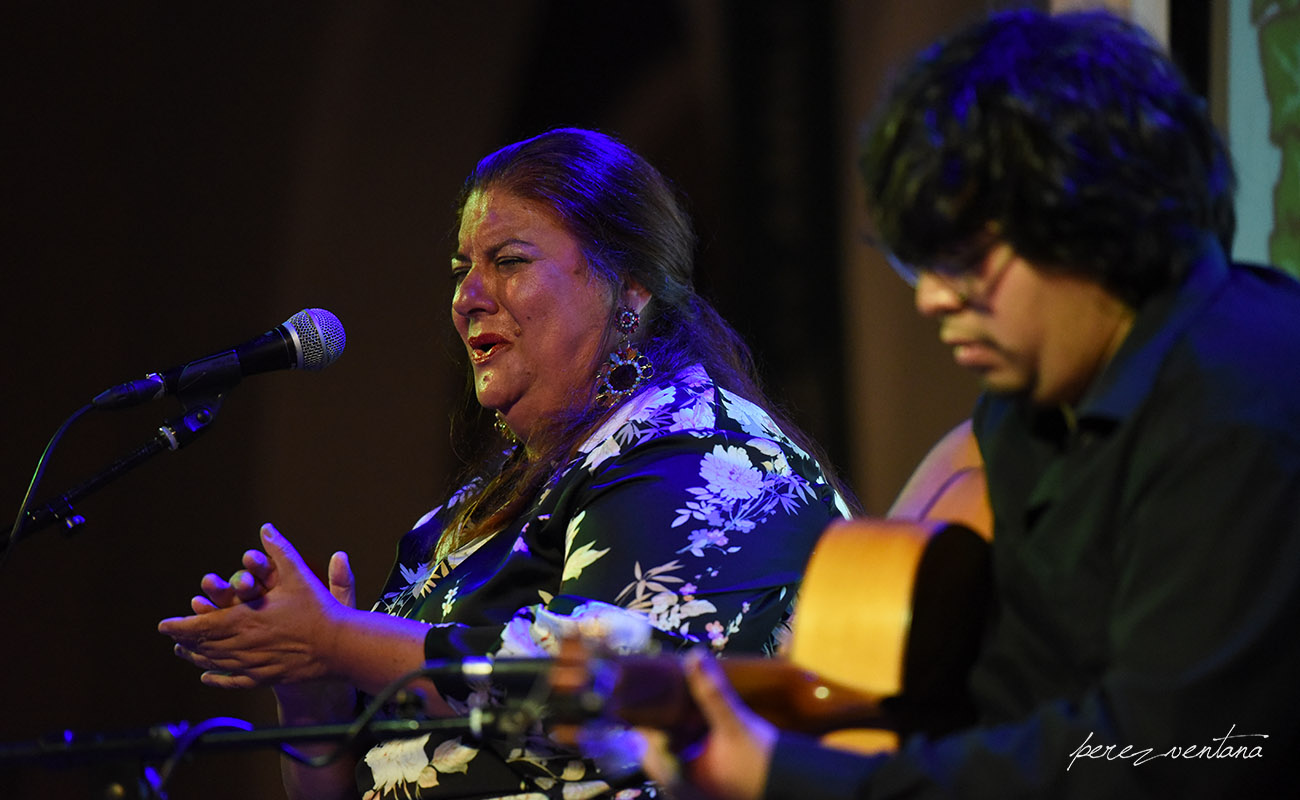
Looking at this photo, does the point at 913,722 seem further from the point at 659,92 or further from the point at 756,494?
the point at 659,92

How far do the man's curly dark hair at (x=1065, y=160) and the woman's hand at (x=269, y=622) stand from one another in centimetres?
112

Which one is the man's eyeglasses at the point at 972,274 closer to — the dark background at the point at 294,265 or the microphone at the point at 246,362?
the microphone at the point at 246,362

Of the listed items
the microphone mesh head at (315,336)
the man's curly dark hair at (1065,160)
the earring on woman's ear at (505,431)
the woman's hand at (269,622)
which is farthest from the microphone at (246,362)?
the man's curly dark hair at (1065,160)

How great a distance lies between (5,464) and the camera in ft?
11.6

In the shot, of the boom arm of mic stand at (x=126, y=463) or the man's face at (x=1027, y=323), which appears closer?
the man's face at (x=1027, y=323)

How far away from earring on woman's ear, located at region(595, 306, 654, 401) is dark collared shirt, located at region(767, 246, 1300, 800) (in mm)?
1218

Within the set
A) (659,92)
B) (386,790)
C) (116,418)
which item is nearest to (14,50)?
(116,418)

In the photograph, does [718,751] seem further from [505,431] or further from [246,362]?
[505,431]

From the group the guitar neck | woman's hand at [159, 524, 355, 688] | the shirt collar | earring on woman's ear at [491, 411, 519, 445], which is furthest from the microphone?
the shirt collar

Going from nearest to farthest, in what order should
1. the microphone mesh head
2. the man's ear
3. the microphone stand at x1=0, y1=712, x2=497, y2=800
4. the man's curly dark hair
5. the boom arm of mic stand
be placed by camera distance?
the man's curly dark hair < the microphone stand at x1=0, y1=712, x2=497, y2=800 < the boom arm of mic stand < the microphone mesh head < the man's ear

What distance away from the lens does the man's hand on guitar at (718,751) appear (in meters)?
1.12

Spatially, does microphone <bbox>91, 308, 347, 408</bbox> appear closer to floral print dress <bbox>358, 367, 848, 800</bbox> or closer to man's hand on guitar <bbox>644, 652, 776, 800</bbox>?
floral print dress <bbox>358, 367, 848, 800</bbox>

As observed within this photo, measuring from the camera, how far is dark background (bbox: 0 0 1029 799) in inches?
143

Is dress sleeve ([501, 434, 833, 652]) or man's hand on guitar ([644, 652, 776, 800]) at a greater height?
man's hand on guitar ([644, 652, 776, 800])
